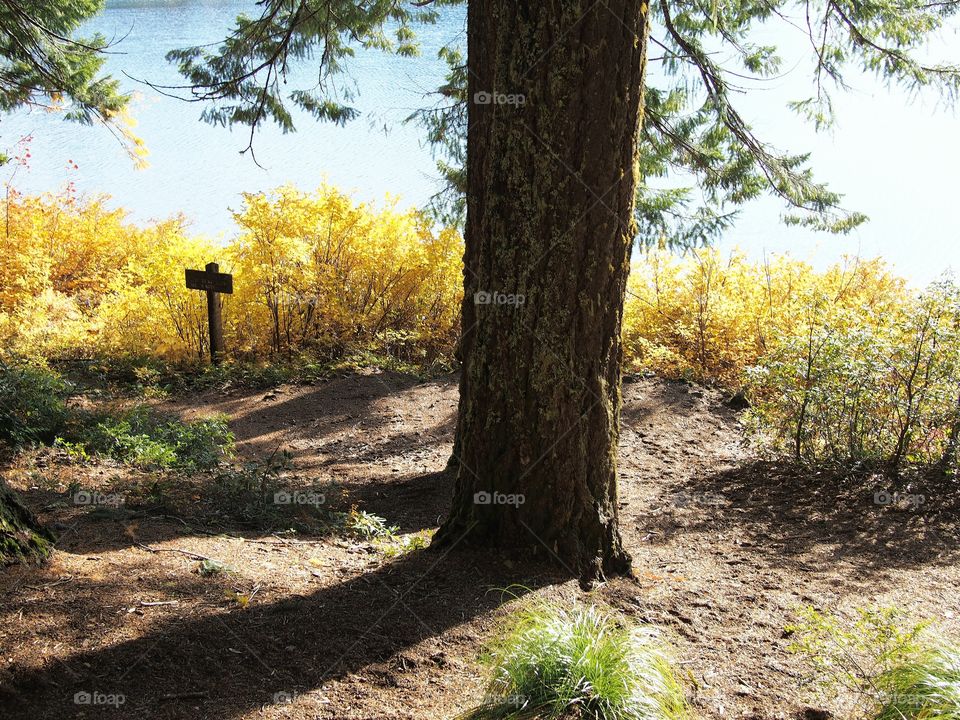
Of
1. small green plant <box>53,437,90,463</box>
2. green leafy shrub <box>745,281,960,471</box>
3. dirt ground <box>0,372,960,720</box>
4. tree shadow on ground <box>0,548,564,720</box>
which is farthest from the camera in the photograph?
small green plant <box>53,437,90,463</box>

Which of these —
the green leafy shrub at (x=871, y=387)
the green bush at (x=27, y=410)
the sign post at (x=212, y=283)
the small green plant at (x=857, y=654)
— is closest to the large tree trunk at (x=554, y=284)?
the small green plant at (x=857, y=654)

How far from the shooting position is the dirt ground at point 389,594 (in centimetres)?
232

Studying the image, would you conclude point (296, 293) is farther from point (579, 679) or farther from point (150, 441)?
point (579, 679)

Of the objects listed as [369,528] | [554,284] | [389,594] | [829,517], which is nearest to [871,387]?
[829,517]

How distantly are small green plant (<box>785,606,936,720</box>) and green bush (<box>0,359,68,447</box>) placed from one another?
460 centimetres

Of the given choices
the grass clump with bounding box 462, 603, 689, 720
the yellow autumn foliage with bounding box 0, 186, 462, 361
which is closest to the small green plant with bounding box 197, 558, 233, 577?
the grass clump with bounding box 462, 603, 689, 720

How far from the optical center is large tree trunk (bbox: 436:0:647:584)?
2.89 meters

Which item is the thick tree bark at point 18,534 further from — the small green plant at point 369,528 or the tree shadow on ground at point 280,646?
the small green plant at point 369,528

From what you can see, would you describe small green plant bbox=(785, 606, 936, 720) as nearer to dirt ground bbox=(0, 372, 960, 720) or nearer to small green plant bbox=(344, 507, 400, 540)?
dirt ground bbox=(0, 372, 960, 720)

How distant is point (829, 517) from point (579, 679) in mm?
2890

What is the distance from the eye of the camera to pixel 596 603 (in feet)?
9.71

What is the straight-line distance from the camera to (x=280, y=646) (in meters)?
2.57

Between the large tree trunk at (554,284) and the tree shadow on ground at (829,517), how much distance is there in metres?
1.33

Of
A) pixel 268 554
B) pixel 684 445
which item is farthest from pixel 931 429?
pixel 268 554
